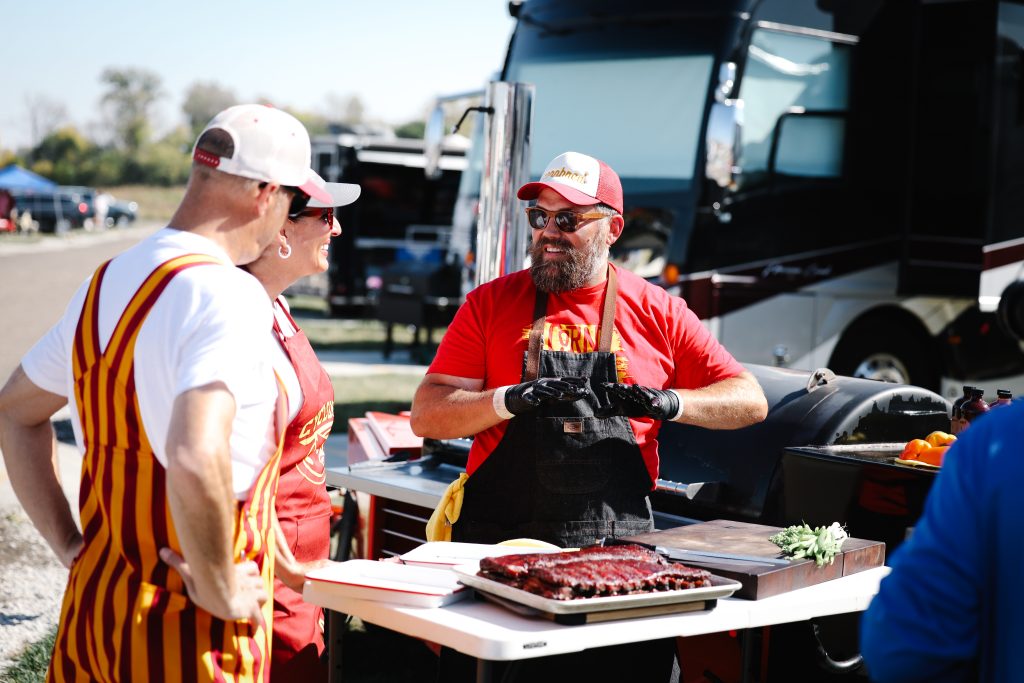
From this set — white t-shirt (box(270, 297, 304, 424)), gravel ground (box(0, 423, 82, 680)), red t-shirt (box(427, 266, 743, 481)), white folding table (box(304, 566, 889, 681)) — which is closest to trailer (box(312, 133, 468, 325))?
gravel ground (box(0, 423, 82, 680))

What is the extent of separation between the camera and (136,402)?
6.56 feet

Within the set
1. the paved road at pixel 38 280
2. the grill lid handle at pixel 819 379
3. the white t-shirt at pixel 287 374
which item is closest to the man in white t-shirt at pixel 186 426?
the white t-shirt at pixel 287 374

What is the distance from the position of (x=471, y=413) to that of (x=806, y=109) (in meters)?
6.40

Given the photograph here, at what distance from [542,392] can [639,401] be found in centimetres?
29

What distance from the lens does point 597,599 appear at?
234cm

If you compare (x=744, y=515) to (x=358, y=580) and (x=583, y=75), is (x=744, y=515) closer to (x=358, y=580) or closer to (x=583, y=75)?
(x=358, y=580)

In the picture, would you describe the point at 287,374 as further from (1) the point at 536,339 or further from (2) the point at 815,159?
(2) the point at 815,159

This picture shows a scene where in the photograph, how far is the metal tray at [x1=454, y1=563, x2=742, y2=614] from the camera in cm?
232

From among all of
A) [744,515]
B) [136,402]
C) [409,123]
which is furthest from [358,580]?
[409,123]

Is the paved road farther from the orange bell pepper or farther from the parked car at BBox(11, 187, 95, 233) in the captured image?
the orange bell pepper

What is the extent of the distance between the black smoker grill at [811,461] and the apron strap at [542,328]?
2.65 feet

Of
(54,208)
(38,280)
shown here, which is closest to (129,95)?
(54,208)

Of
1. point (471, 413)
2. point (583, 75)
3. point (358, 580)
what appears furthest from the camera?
point (583, 75)

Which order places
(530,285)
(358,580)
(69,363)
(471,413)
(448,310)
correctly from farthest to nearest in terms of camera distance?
(448,310)
(530,285)
(471,413)
(358,580)
(69,363)
